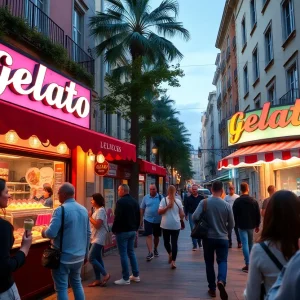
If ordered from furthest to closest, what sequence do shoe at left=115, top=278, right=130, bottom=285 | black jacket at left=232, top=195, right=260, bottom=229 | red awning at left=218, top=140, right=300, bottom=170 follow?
red awning at left=218, top=140, right=300, bottom=170, black jacket at left=232, top=195, right=260, bottom=229, shoe at left=115, top=278, right=130, bottom=285

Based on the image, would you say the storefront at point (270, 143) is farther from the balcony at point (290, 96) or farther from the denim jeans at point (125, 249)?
the denim jeans at point (125, 249)

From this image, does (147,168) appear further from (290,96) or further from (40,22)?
(40,22)

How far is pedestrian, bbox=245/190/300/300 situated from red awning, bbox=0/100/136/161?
3493 millimetres

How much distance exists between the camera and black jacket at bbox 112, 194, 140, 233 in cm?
679

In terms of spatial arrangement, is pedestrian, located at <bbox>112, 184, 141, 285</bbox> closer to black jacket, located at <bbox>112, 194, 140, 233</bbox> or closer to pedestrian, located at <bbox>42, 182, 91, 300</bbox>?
black jacket, located at <bbox>112, 194, 140, 233</bbox>

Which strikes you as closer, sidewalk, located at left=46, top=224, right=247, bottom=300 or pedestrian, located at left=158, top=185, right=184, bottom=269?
sidewalk, located at left=46, top=224, right=247, bottom=300

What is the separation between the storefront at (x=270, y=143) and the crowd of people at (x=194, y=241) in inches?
61.1

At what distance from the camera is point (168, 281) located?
7.09 meters

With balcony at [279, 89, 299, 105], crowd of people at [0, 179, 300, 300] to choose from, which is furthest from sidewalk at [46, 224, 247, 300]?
balcony at [279, 89, 299, 105]

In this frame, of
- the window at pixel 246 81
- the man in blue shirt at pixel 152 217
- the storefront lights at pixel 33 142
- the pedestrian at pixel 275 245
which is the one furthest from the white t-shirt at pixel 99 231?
the window at pixel 246 81

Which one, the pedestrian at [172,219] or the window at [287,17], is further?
the window at [287,17]

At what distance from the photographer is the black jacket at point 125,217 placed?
267 inches

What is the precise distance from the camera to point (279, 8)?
53.7 feet

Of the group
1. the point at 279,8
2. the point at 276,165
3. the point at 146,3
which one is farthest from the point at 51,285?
the point at 279,8
